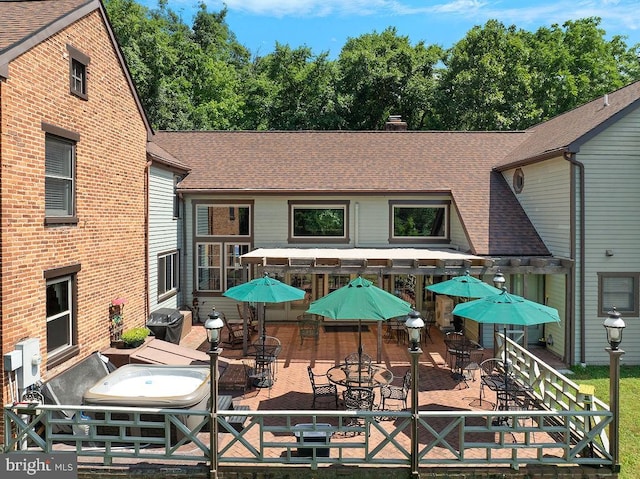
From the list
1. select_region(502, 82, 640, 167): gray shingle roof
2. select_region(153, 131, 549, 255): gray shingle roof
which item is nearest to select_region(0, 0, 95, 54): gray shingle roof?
select_region(153, 131, 549, 255): gray shingle roof

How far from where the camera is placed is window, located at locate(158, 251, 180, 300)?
53.2 ft

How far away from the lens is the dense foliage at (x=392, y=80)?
33.8 meters

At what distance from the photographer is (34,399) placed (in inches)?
331

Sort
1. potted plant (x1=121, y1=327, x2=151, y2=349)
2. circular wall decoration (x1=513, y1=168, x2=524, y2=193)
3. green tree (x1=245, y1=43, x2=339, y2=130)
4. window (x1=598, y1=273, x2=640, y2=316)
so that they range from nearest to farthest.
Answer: potted plant (x1=121, y1=327, x2=151, y2=349)
window (x1=598, y1=273, x2=640, y2=316)
circular wall decoration (x1=513, y1=168, x2=524, y2=193)
green tree (x1=245, y1=43, x2=339, y2=130)

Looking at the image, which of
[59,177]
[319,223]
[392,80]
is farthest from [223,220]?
[392,80]

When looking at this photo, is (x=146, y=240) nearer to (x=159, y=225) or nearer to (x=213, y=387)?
(x=159, y=225)

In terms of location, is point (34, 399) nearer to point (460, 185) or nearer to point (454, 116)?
point (460, 185)

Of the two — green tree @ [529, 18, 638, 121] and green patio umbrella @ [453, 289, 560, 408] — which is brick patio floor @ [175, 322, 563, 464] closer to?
green patio umbrella @ [453, 289, 560, 408]

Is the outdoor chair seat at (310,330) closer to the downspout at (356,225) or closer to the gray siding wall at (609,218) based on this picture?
the downspout at (356,225)

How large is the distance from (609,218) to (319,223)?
1032 cm

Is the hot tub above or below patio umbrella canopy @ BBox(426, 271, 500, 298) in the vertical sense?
below

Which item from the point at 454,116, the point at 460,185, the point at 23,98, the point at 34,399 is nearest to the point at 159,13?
the point at 454,116

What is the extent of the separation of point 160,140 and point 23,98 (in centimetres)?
1409

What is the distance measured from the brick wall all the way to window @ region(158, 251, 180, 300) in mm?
1634
